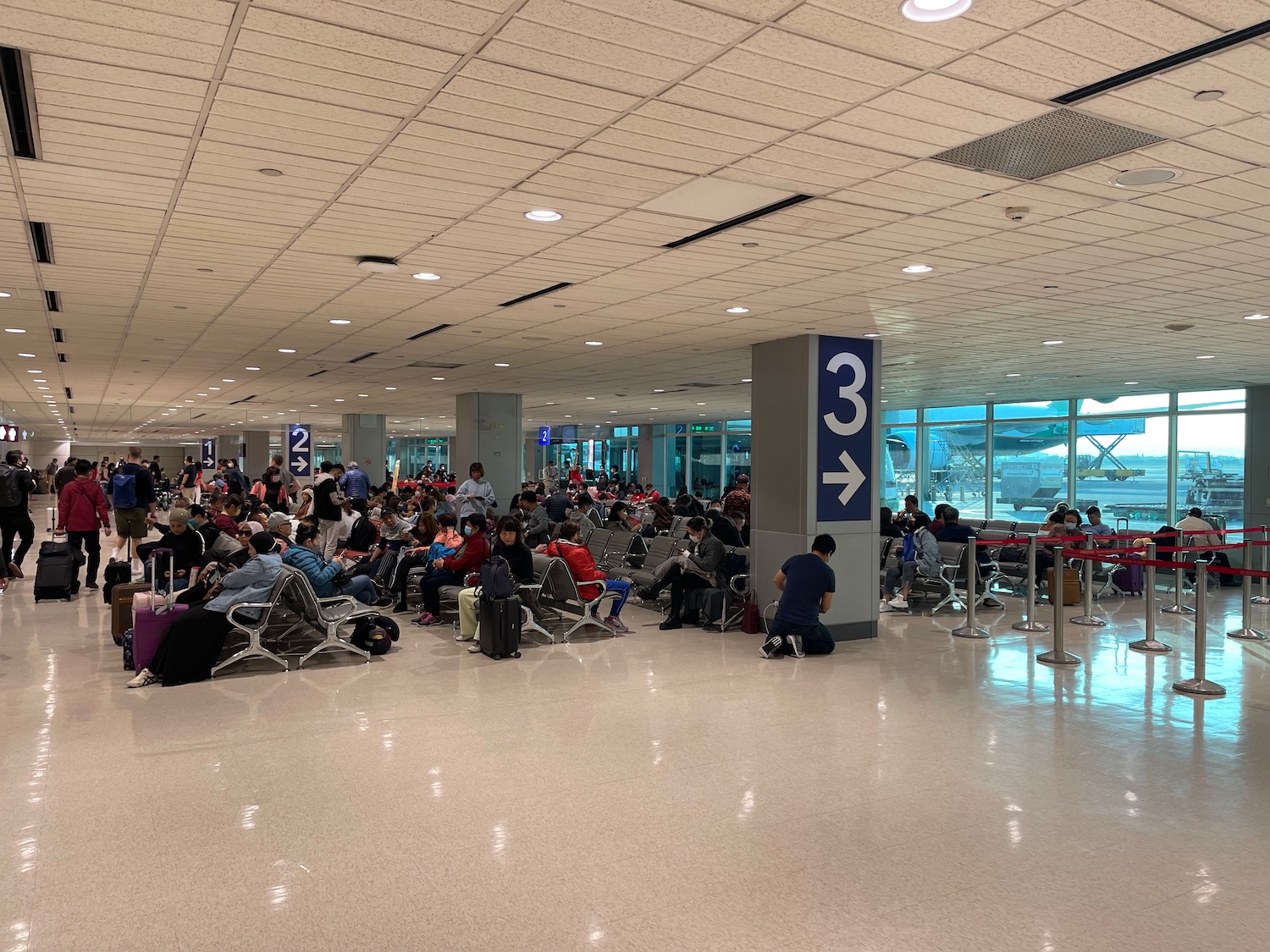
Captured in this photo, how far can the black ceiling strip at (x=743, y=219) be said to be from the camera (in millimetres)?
5387

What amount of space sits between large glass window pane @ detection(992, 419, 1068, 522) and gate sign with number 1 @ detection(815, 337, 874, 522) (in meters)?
14.7

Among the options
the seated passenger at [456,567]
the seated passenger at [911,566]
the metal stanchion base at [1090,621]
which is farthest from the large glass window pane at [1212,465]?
the seated passenger at [456,567]

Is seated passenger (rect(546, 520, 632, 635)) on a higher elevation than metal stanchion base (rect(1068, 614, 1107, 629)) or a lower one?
higher

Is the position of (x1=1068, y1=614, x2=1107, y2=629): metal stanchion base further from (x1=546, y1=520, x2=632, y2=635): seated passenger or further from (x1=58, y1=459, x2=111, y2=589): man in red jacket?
(x1=58, y1=459, x2=111, y2=589): man in red jacket

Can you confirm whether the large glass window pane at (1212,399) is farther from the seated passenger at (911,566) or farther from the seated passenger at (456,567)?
the seated passenger at (456,567)

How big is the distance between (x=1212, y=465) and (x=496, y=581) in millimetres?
17456

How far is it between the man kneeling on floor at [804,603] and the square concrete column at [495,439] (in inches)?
451

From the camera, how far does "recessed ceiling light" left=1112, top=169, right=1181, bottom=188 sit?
4.77m

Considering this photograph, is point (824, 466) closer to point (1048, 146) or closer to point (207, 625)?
point (1048, 146)

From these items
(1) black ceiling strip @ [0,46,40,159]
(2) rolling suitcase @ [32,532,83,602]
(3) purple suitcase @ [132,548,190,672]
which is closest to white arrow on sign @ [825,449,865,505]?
(3) purple suitcase @ [132,548,190,672]

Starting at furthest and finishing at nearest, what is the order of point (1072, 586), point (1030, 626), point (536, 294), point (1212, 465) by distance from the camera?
point (1212, 465) < point (1072, 586) < point (1030, 626) < point (536, 294)

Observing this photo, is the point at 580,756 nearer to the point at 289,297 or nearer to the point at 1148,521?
the point at 289,297

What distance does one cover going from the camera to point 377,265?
23.8 feet

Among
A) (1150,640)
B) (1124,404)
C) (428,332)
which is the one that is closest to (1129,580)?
(1150,640)
